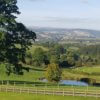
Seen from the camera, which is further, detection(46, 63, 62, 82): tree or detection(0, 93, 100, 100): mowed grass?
detection(46, 63, 62, 82): tree

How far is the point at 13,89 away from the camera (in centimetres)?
6103

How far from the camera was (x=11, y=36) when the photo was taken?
236 ft

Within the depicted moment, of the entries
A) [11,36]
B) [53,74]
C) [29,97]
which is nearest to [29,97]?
[29,97]

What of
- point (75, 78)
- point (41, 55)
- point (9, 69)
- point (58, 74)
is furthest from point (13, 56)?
point (41, 55)

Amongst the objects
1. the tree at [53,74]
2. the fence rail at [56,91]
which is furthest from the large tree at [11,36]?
the tree at [53,74]

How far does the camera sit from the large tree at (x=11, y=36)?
70.4 m

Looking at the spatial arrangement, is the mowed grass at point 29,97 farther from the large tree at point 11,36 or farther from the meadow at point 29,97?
the large tree at point 11,36

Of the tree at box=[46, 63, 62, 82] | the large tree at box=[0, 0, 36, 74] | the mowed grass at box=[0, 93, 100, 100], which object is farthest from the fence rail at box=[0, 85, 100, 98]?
the tree at box=[46, 63, 62, 82]

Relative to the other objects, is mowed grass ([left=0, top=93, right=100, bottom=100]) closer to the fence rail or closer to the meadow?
the meadow

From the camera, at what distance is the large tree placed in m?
70.4

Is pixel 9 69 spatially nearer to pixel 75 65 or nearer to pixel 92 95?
pixel 92 95

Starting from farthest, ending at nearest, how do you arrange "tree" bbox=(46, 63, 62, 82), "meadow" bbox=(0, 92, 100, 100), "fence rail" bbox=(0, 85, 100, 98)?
"tree" bbox=(46, 63, 62, 82), "fence rail" bbox=(0, 85, 100, 98), "meadow" bbox=(0, 92, 100, 100)

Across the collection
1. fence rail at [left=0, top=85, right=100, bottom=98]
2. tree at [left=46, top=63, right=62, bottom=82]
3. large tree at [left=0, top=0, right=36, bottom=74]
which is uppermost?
large tree at [left=0, top=0, right=36, bottom=74]

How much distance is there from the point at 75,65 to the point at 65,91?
141143 millimetres
